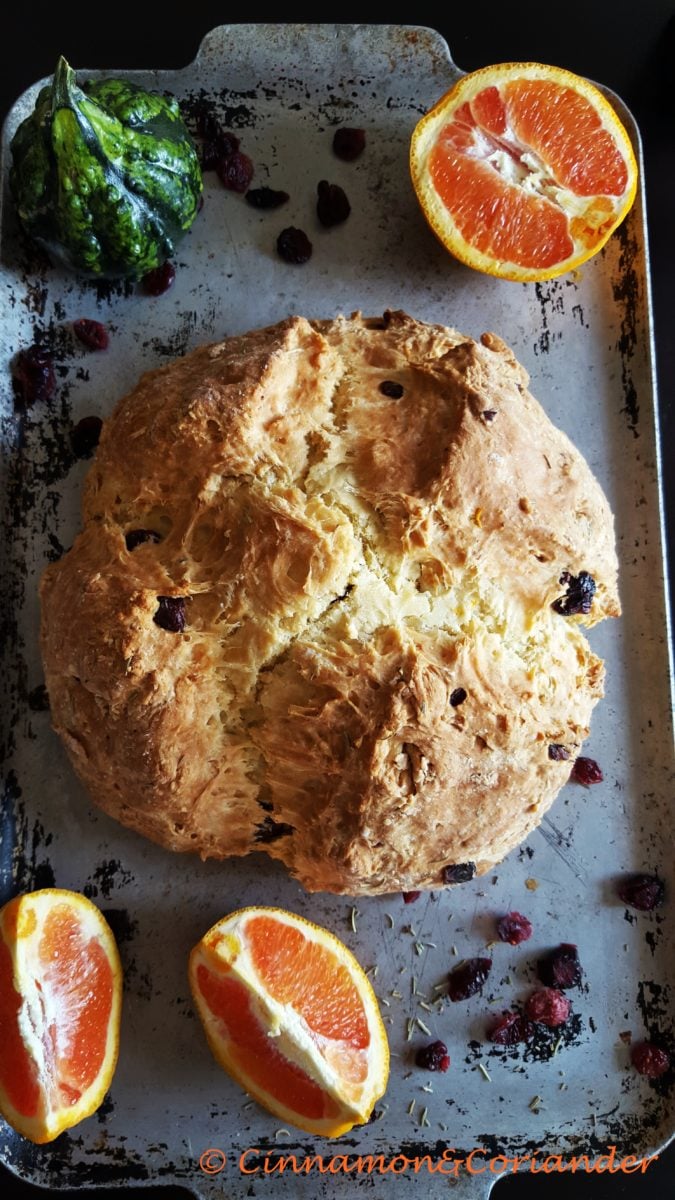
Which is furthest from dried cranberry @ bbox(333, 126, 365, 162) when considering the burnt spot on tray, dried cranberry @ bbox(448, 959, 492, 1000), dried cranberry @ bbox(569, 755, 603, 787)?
dried cranberry @ bbox(448, 959, 492, 1000)

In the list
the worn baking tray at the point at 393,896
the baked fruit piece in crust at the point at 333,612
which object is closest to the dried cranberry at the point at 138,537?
the baked fruit piece in crust at the point at 333,612

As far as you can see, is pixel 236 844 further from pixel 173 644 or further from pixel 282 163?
pixel 282 163

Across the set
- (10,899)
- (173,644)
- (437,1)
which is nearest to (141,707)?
(173,644)

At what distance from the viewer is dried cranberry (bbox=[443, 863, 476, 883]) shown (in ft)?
8.48

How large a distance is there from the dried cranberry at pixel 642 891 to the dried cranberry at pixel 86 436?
7.13 ft

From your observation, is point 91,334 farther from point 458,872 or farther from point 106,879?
point 458,872

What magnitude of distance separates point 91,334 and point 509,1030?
2.54 metres

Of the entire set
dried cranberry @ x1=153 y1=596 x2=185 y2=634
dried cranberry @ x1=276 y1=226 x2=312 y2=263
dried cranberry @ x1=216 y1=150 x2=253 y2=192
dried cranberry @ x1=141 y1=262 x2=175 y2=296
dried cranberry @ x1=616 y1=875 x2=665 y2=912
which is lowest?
dried cranberry @ x1=616 y1=875 x2=665 y2=912

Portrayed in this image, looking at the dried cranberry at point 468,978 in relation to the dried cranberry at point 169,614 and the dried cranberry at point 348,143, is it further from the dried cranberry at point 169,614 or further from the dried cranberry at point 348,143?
the dried cranberry at point 348,143

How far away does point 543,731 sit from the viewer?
8.10 feet

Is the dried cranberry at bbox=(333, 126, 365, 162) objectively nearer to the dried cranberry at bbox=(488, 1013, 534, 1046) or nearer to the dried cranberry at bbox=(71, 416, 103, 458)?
the dried cranberry at bbox=(71, 416, 103, 458)

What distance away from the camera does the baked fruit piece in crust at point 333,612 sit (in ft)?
7.55

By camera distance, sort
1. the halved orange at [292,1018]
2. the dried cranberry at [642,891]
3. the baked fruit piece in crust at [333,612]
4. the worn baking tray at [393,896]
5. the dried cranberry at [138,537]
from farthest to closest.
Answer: the dried cranberry at [642,891], the worn baking tray at [393,896], the halved orange at [292,1018], the dried cranberry at [138,537], the baked fruit piece in crust at [333,612]

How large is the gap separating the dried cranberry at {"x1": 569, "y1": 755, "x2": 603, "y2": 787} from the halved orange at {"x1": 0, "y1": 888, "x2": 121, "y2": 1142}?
1507mm
